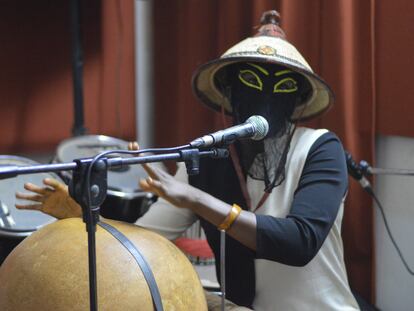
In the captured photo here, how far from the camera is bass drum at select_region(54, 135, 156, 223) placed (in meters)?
1.83

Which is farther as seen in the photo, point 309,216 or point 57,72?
point 57,72

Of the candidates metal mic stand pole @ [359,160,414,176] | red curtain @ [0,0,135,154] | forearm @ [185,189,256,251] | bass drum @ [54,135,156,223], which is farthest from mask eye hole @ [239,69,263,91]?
red curtain @ [0,0,135,154]

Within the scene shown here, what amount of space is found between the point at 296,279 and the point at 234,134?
2.02 feet

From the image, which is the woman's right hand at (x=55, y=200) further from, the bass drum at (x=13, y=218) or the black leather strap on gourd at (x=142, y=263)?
the bass drum at (x=13, y=218)

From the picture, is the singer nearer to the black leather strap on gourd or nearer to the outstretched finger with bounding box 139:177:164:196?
the outstretched finger with bounding box 139:177:164:196

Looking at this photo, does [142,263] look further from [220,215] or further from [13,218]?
[13,218]

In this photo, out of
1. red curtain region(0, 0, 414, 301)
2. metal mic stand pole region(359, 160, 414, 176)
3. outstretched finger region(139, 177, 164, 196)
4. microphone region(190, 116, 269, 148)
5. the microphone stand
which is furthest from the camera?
red curtain region(0, 0, 414, 301)

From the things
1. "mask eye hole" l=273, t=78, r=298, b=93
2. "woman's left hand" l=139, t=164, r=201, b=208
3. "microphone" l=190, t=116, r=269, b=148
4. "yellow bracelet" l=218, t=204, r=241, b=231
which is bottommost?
"yellow bracelet" l=218, t=204, r=241, b=231

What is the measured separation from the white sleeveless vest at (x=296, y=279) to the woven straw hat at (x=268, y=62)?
16 cm

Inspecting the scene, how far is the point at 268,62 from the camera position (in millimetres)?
1279

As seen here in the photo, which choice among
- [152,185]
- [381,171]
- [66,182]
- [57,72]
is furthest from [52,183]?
[57,72]

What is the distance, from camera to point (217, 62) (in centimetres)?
136

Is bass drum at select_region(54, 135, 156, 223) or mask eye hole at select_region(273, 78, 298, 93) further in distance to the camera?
bass drum at select_region(54, 135, 156, 223)

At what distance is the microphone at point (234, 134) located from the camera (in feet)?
2.69
